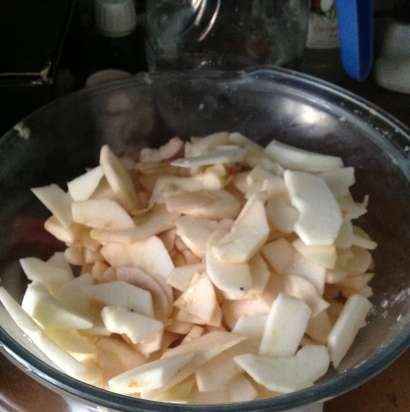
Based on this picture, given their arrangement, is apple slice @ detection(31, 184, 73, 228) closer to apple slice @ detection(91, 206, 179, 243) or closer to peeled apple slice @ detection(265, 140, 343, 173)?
apple slice @ detection(91, 206, 179, 243)

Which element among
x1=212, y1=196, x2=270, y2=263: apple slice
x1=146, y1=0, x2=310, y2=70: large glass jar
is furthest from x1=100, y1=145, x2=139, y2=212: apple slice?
x1=146, y1=0, x2=310, y2=70: large glass jar

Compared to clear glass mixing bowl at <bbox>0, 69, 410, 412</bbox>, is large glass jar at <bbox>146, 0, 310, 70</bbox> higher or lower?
higher

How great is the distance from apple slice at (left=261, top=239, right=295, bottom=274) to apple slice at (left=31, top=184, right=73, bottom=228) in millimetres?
172

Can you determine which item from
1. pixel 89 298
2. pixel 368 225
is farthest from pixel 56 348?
pixel 368 225

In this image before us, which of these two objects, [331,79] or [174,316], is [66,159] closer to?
[174,316]

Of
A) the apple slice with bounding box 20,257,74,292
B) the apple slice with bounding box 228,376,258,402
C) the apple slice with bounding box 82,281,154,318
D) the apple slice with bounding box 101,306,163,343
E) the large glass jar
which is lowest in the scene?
the apple slice with bounding box 228,376,258,402

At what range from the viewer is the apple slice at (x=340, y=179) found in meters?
0.64

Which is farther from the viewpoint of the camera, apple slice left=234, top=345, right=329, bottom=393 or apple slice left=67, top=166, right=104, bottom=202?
apple slice left=67, top=166, right=104, bottom=202

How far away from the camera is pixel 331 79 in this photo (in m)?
0.87

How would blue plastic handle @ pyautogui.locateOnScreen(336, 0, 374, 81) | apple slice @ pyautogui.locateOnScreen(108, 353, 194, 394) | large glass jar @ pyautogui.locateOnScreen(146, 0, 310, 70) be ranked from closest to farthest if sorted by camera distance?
apple slice @ pyautogui.locateOnScreen(108, 353, 194, 394) < blue plastic handle @ pyautogui.locateOnScreen(336, 0, 374, 81) < large glass jar @ pyautogui.locateOnScreen(146, 0, 310, 70)

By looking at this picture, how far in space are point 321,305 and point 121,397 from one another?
7.2 inches

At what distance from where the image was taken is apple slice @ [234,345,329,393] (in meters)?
0.50

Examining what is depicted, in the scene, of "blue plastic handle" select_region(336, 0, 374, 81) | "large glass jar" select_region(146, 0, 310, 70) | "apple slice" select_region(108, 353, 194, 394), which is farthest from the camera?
"large glass jar" select_region(146, 0, 310, 70)

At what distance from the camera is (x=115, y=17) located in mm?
807
